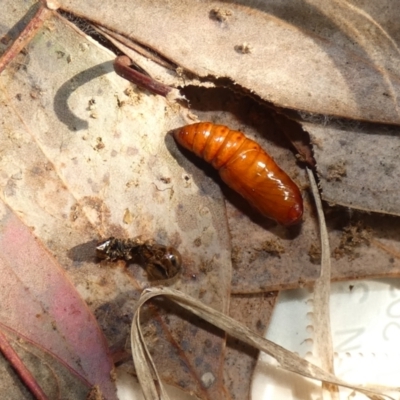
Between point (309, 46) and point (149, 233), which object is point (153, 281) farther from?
point (309, 46)

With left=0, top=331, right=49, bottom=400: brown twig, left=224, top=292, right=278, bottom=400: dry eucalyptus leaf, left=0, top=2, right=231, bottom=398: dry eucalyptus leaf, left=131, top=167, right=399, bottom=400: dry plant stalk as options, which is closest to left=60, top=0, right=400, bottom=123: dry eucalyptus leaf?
left=0, top=2, right=231, bottom=398: dry eucalyptus leaf

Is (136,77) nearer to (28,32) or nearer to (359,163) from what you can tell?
(28,32)

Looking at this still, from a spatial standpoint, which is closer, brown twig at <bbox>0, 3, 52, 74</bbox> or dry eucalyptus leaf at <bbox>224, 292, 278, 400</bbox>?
brown twig at <bbox>0, 3, 52, 74</bbox>

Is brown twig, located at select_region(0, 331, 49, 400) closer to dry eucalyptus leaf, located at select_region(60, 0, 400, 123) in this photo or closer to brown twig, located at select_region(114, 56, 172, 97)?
brown twig, located at select_region(114, 56, 172, 97)

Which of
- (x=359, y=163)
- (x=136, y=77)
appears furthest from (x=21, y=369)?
(x=359, y=163)

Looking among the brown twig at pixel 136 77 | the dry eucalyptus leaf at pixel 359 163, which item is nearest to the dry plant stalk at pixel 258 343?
the dry eucalyptus leaf at pixel 359 163

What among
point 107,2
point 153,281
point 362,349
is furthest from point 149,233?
point 362,349
